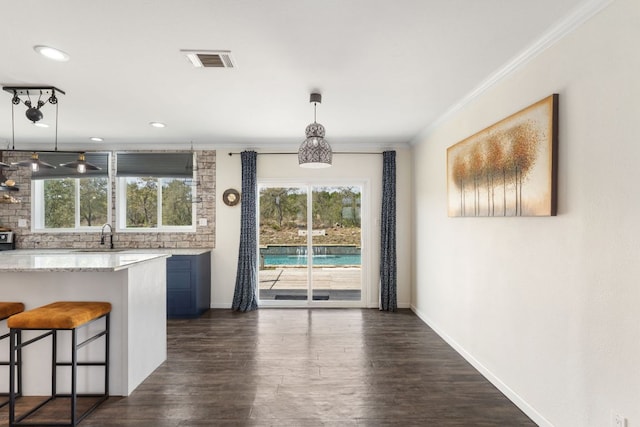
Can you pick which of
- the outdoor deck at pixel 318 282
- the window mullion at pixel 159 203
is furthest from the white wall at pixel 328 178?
the window mullion at pixel 159 203

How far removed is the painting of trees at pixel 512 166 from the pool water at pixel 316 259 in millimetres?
2358

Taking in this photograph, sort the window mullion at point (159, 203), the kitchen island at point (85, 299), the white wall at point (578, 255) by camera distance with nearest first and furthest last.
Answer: the white wall at point (578, 255)
the kitchen island at point (85, 299)
the window mullion at point (159, 203)

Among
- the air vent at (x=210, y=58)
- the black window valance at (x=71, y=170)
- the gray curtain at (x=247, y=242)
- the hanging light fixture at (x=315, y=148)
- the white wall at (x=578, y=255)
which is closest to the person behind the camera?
the white wall at (x=578, y=255)

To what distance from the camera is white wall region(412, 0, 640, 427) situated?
1627mm

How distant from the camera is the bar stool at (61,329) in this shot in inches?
85.9

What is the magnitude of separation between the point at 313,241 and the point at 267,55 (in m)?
3.39

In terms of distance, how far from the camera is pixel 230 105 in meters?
3.51

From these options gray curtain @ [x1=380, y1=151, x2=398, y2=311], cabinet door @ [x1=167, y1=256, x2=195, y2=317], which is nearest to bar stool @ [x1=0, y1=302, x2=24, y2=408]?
cabinet door @ [x1=167, y1=256, x2=195, y2=317]

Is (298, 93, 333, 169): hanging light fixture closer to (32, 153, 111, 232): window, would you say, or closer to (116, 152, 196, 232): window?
(116, 152, 196, 232): window

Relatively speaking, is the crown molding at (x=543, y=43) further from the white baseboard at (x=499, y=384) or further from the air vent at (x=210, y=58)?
the white baseboard at (x=499, y=384)

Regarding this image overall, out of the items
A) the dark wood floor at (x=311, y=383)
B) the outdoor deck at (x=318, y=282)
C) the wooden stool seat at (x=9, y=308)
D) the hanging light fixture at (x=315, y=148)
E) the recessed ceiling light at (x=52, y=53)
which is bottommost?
the dark wood floor at (x=311, y=383)

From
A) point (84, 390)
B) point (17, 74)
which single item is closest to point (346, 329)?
point (84, 390)

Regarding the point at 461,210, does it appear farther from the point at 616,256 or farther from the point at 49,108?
the point at 49,108

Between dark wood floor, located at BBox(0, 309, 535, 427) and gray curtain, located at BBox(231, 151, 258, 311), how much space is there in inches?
34.1
